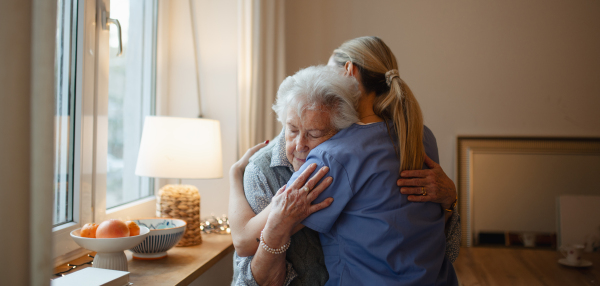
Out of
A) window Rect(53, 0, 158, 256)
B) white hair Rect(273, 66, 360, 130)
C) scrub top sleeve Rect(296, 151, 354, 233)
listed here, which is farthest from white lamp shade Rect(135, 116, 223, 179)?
scrub top sleeve Rect(296, 151, 354, 233)

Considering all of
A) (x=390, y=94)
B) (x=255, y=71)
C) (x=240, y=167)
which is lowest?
(x=240, y=167)

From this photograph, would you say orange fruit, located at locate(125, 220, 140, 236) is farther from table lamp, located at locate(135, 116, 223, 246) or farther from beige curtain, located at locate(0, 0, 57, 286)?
beige curtain, located at locate(0, 0, 57, 286)

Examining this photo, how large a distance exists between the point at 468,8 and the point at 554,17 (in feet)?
1.71

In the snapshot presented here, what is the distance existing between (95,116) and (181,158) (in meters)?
0.37

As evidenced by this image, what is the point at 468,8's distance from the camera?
8.25 feet

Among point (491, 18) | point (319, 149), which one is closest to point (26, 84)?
point (319, 149)

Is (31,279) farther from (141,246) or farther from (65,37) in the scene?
(65,37)

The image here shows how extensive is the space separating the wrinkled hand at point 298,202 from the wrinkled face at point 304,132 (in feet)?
0.40

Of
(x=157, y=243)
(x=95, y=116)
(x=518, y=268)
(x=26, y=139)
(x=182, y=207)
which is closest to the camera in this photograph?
(x=26, y=139)

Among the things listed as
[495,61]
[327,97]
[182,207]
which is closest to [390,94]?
[327,97]

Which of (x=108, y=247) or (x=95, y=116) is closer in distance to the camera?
(x=108, y=247)

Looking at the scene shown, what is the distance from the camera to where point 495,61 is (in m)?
2.50

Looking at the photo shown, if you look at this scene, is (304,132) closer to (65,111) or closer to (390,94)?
(390,94)

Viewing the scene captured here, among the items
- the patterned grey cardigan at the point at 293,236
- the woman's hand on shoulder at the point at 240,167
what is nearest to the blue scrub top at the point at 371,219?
the patterned grey cardigan at the point at 293,236
